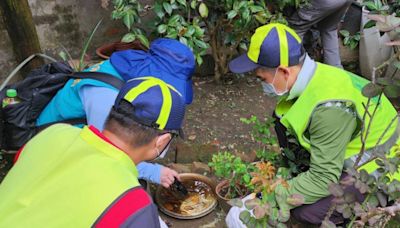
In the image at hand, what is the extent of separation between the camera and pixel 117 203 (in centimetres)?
134

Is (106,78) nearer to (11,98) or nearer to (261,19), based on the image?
(11,98)

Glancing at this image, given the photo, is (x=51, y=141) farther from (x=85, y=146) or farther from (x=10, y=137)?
(x=10, y=137)

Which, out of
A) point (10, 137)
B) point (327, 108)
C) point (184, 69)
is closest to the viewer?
point (327, 108)

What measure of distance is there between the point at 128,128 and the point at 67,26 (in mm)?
2949

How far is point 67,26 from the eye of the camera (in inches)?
168

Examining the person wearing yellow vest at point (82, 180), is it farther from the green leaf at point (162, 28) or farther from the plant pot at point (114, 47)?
the plant pot at point (114, 47)

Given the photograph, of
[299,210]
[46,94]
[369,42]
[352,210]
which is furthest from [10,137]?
[369,42]

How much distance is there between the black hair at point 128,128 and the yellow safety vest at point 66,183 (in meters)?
0.11

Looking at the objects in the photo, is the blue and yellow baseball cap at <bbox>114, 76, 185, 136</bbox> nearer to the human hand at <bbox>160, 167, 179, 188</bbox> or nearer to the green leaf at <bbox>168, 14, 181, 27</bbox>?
the human hand at <bbox>160, 167, 179, 188</bbox>

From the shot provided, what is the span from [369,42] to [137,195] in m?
3.88

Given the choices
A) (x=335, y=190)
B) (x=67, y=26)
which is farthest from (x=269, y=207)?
(x=67, y=26)

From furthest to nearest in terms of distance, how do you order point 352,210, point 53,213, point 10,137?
point 10,137 → point 352,210 → point 53,213

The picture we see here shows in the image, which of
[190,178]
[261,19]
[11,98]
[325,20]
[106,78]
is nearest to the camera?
[106,78]

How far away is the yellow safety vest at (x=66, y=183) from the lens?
4.34ft
